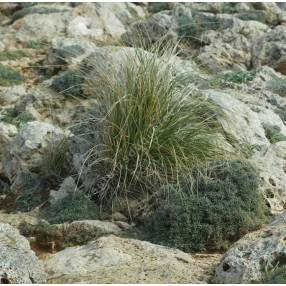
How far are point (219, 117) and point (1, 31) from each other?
10333mm

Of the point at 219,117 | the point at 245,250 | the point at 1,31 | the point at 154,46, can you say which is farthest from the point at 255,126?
the point at 1,31

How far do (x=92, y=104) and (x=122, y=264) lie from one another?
298 cm

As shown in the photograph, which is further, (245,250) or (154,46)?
(154,46)

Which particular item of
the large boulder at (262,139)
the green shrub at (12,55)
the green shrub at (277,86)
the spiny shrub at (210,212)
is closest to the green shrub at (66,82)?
the large boulder at (262,139)

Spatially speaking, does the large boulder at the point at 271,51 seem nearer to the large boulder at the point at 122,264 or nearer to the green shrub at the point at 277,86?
the green shrub at the point at 277,86

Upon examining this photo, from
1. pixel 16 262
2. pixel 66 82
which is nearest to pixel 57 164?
pixel 66 82

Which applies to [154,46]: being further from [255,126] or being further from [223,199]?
[223,199]

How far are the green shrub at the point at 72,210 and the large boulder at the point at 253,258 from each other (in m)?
1.99

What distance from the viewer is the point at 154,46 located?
288 inches

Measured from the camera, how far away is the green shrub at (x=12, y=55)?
14586 mm

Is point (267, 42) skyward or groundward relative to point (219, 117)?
groundward

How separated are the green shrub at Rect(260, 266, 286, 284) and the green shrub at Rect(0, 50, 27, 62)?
438 inches

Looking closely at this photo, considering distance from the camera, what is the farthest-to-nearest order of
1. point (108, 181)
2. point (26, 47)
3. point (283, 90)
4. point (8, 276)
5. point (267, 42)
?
point (26, 47) < point (267, 42) < point (283, 90) < point (108, 181) < point (8, 276)

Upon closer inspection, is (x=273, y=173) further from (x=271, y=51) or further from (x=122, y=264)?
(x=271, y=51)
